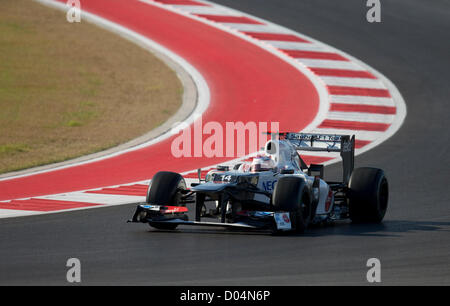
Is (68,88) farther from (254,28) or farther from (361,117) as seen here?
(361,117)

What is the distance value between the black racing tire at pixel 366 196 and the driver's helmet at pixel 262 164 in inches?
55.8

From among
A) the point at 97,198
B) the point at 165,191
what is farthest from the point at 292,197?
the point at 97,198

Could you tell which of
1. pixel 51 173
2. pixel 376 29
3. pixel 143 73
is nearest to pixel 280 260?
pixel 51 173

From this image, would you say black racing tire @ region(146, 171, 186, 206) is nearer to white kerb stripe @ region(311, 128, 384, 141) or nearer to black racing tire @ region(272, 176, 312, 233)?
black racing tire @ region(272, 176, 312, 233)

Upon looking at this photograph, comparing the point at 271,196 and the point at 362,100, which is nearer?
the point at 271,196

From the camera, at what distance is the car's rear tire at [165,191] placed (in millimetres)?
11562

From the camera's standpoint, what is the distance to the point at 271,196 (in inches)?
450

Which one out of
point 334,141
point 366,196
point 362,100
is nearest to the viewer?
point 366,196

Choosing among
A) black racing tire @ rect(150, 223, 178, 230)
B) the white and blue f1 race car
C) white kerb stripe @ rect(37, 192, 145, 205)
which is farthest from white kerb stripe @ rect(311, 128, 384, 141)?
black racing tire @ rect(150, 223, 178, 230)

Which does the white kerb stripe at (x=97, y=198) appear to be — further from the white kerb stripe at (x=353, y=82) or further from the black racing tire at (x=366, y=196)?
the white kerb stripe at (x=353, y=82)

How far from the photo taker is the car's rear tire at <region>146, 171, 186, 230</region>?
11.6 m

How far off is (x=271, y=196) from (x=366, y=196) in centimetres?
176
